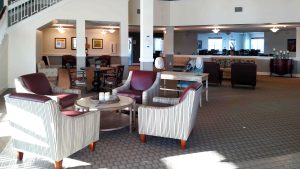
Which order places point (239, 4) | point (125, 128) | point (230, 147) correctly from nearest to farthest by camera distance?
1. point (230, 147)
2. point (125, 128)
3. point (239, 4)

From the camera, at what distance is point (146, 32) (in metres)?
9.21

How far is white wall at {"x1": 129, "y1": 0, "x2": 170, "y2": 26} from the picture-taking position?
13.7 meters

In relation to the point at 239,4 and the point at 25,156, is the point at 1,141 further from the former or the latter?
the point at 239,4

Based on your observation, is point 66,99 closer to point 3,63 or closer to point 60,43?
point 3,63

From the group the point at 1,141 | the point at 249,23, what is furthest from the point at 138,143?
the point at 249,23

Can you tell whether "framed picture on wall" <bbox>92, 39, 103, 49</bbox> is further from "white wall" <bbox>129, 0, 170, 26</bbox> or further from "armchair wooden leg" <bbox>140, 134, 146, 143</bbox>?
"armchair wooden leg" <bbox>140, 134, 146, 143</bbox>

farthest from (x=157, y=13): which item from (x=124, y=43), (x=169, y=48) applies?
(x=124, y=43)

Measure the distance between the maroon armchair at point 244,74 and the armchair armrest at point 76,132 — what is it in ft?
25.8

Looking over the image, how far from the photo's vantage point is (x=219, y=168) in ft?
12.5

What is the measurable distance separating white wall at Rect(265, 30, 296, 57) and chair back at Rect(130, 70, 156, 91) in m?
14.0

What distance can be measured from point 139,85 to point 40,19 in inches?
222

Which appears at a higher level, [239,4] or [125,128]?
[239,4]

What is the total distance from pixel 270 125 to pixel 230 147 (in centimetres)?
170

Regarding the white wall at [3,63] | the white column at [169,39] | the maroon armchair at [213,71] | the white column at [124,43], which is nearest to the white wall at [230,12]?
the white column at [169,39]
